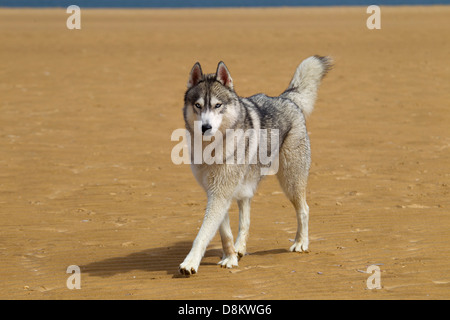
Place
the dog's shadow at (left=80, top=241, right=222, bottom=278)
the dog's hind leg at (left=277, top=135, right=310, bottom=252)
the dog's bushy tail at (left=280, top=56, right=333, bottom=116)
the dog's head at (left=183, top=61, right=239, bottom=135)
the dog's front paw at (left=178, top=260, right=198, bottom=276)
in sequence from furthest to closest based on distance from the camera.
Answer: the dog's bushy tail at (left=280, top=56, right=333, bottom=116) < the dog's hind leg at (left=277, top=135, right=310, bottom=252) < the dog's shadow at (left=80, top=241, right=222, bottom=278) < the dog's head at (left=183, top=61, right=239, bottom=135) < the dog's front paw at (left=178, top=260, right=198, bottom=276)

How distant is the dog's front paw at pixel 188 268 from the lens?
5500mm

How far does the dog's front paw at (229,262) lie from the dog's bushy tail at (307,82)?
199 centimetres

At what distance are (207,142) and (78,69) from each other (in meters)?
16.5

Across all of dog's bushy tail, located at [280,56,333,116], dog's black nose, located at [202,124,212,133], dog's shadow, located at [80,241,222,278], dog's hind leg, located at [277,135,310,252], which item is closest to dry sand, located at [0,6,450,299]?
dog's shadow, located at [80,241,222,278]

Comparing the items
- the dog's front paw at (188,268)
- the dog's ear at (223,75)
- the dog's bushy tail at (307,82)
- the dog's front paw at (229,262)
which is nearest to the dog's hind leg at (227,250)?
the dog's front paw at (229,262)

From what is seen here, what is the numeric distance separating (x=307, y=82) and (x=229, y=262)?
7.70 ft

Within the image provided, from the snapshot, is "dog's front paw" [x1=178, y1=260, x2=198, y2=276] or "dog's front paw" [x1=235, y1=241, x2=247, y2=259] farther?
"dog's front paw" [x1=235, y1=241, x2=247, y2=259]

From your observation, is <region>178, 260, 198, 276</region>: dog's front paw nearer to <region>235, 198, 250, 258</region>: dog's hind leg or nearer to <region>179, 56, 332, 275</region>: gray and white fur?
<region>179, 56, 332, 275</region>: gray and white fur

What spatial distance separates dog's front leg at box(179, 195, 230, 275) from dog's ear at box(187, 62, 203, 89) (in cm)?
105

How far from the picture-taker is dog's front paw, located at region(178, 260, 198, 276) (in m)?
5.50

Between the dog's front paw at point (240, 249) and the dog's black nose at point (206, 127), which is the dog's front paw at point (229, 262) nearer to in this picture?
the dog's front paw at point (240, 249)

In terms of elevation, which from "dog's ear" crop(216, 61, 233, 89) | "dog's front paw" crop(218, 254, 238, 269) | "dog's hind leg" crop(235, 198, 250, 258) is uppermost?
"dog's ear" crop(216, 61, 233, 89)

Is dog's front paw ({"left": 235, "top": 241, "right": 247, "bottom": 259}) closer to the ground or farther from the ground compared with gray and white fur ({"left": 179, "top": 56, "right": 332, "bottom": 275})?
closer to the ground

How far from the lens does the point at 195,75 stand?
236 inches
